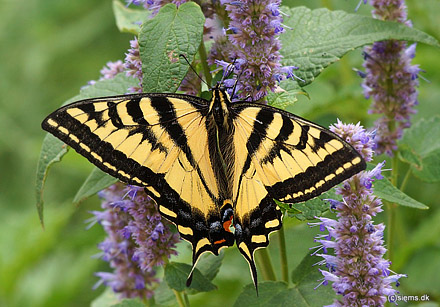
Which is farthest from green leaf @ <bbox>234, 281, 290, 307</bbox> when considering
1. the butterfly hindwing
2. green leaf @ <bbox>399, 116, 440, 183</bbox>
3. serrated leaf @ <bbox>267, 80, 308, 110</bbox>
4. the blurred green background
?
green leaf @ <bbox>399, 116, 440, 183</bbox>

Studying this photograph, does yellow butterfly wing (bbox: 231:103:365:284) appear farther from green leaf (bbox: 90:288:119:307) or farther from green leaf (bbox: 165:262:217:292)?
green leaf (bbox: 90:288:119:307)

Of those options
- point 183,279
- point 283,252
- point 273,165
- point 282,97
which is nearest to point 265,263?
point 283,252

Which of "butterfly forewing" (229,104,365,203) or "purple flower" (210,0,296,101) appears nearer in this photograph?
"butterfly forewing" (229,104,365,203)

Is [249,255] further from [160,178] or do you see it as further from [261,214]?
[160,178]

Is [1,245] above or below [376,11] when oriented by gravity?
below

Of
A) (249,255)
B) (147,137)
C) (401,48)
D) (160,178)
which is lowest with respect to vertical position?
(249,255)

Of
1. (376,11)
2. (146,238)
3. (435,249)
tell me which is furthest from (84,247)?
(376,11)

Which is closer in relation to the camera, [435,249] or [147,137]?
[147,137]
